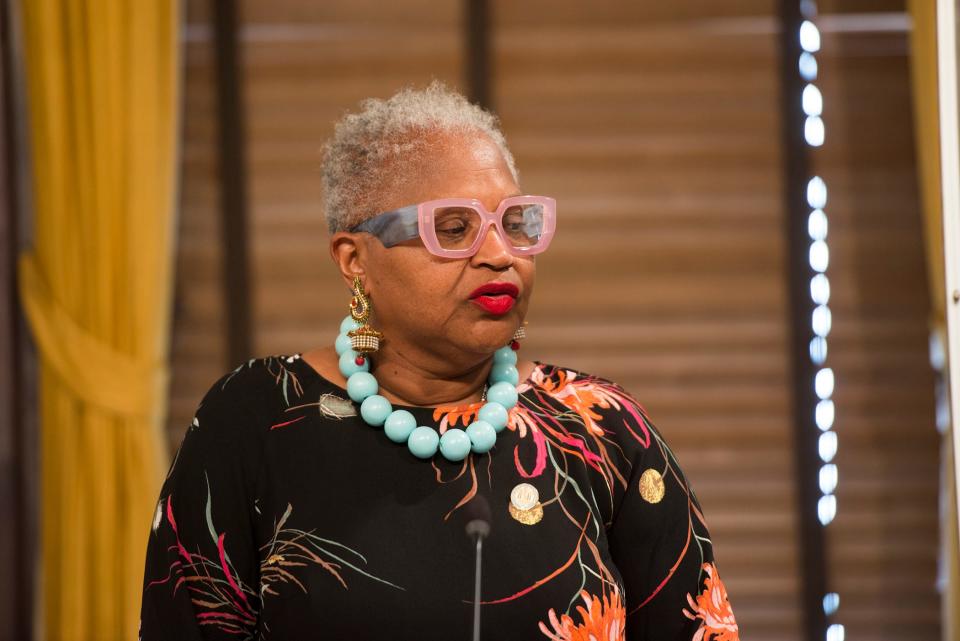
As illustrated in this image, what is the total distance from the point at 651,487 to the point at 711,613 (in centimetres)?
18

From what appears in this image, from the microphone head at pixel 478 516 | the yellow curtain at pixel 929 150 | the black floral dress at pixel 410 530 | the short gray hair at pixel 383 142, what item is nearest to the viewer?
the microphone head at pixel 478 516

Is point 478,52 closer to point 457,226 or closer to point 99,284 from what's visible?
point 99,284

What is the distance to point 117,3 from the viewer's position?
120 inches

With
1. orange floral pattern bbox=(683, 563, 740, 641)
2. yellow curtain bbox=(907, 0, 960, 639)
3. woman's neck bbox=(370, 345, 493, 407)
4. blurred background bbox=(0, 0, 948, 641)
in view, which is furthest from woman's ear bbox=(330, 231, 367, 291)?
yellow curtain bbox=(907, 0, 960, 639)

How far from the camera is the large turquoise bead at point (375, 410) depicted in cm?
130

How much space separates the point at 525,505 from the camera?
127 cm

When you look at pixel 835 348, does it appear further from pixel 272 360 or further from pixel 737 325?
pixel 272 360

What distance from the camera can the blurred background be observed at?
3168 mm

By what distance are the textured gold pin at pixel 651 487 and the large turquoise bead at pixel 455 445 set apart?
249 mm

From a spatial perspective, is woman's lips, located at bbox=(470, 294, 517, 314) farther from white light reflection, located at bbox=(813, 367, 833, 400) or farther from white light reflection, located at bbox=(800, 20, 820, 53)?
white light reflection, located at bbox=(800, 20, 820, 53)

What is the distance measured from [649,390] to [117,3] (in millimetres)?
2089

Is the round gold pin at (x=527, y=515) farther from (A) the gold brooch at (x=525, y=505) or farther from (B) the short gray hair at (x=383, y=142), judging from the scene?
(B) the short gray hair at (x=383, y=142)

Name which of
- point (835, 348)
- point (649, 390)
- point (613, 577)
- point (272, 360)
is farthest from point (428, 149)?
point (835, 348)

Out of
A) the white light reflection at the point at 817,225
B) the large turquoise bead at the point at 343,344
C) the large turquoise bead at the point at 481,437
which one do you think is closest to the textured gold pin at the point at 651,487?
the large turquoise bead at the point at 481,437
